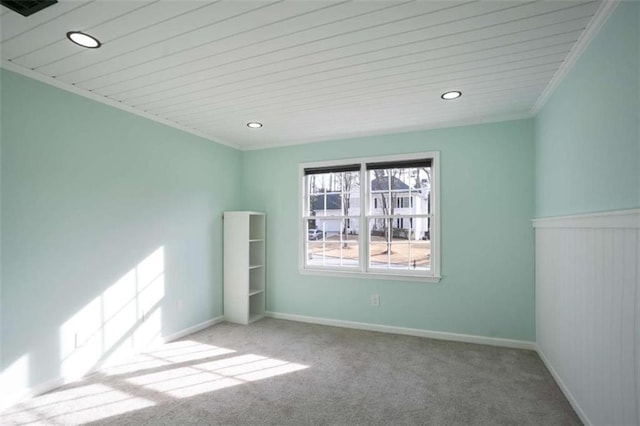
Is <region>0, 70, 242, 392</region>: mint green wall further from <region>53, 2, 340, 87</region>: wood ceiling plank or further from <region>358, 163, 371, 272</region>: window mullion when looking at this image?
<region>358, 163, 371, 272</region>: window mullion

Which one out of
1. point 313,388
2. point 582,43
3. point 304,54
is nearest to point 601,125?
point 582,43

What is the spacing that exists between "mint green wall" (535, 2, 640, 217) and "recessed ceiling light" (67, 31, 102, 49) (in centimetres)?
281

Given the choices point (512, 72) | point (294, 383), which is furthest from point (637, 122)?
point (294, 383)

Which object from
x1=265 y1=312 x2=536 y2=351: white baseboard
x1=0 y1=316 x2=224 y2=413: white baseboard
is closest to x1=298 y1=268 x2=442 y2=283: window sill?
x1=265 y1=312 x2=536 y2=351: white baseboard

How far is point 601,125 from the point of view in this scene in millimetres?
1820

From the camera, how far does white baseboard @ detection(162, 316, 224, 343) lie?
3562 millimetres

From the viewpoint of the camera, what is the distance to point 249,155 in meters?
4.70

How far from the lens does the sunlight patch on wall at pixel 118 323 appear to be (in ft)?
8.73

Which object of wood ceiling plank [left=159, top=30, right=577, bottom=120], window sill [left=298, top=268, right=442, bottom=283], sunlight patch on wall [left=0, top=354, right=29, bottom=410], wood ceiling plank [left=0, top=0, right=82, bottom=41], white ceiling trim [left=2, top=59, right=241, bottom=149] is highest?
wood ceiling plank [left=0, top=0, right=82, bottom=41]

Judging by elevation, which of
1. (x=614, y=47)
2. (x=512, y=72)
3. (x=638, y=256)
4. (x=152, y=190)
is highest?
(x=512, y=72)

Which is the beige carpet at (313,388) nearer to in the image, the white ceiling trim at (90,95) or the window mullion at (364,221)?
the window mullion at (364,221)

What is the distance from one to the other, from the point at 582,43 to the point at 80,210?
3.78m

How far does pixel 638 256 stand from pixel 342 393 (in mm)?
1974

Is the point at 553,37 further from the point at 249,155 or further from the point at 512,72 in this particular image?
the point at 249,155
